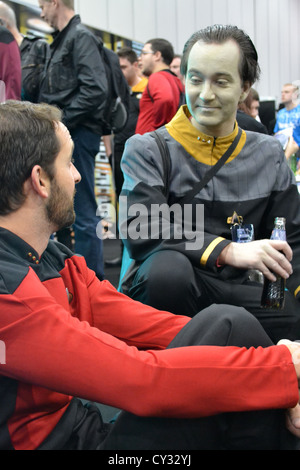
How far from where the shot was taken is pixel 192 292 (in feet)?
5.72

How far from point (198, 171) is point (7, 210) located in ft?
2.95

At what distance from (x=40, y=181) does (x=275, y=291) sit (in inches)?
36.3

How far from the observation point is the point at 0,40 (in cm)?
292

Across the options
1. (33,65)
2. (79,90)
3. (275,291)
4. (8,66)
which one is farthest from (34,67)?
(275,291)

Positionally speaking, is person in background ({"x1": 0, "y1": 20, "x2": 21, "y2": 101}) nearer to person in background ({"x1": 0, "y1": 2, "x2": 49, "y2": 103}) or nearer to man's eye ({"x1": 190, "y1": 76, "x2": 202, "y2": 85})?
person in background ({"x1": 0, "y1": 2, "x2": 49, "y2": 103})

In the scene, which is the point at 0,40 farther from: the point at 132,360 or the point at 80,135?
the point at 132,360

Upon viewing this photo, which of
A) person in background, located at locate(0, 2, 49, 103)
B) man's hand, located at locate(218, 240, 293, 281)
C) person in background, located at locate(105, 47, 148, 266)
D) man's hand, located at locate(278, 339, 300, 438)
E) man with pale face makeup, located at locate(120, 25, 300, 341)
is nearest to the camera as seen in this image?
man's hand, located at locate(278, 339, 300, 438)

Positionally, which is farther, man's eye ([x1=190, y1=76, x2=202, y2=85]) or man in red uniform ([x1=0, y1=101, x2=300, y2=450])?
man's eye ([x1=190, y1=76, x2=202, y2=85])

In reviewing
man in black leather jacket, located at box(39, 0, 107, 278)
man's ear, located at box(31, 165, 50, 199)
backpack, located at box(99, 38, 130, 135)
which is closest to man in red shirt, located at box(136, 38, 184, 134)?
backpack, located at box(99, 38, 130, 135)

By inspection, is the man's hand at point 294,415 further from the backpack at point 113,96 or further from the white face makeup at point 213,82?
the backpack at point 113,96

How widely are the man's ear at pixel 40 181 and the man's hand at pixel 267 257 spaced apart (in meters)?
0.70

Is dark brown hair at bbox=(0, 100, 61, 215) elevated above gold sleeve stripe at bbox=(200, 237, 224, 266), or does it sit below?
above

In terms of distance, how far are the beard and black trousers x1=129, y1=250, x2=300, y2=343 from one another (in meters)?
0.53

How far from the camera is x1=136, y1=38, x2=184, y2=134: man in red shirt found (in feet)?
12.5
